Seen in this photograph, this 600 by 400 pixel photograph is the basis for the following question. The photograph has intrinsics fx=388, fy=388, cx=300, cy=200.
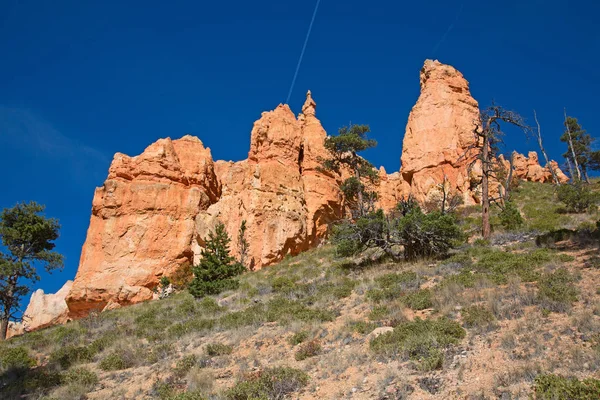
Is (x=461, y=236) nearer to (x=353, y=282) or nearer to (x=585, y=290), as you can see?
(x=353, y=282)

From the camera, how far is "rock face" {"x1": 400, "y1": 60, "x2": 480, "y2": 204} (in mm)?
36062

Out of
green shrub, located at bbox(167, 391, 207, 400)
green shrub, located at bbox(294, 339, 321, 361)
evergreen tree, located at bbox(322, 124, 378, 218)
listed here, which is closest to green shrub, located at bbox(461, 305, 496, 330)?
green shrub, located at bbox(294, 339, 321, 361)

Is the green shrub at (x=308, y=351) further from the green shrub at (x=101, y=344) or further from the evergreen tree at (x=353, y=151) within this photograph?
the evergreen tree at (x=353, y=151)

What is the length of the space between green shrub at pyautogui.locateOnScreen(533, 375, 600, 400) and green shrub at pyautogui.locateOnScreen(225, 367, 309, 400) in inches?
168

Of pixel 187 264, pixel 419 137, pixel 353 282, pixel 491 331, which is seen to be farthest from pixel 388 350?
pixel 419 137

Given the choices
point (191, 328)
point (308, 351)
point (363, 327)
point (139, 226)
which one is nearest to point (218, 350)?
point (308, 351)

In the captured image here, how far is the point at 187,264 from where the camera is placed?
34.1 m

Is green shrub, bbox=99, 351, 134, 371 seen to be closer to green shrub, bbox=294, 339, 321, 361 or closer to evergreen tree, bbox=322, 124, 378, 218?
green shrub, bbox=294, 339, 321, 361

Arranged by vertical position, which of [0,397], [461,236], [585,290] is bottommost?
[0,397]

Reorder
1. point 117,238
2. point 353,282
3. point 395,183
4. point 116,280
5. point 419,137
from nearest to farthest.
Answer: point 353,282, point 116,280, point 117,238, point 419,137, point 395,183

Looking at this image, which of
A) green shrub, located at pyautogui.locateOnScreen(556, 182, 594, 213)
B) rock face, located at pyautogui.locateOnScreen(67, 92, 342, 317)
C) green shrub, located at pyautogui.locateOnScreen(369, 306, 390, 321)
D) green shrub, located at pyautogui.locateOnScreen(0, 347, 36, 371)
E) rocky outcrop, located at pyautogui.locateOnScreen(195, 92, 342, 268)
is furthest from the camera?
rocky outcrop, located at pyautogui.locateOnScreen(195, 92, 342, 268)

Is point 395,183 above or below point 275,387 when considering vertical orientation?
above

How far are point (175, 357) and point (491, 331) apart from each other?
27.3 ft

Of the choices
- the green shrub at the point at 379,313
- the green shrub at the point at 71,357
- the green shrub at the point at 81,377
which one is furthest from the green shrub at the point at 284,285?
the green shrub at the point at 81,377
